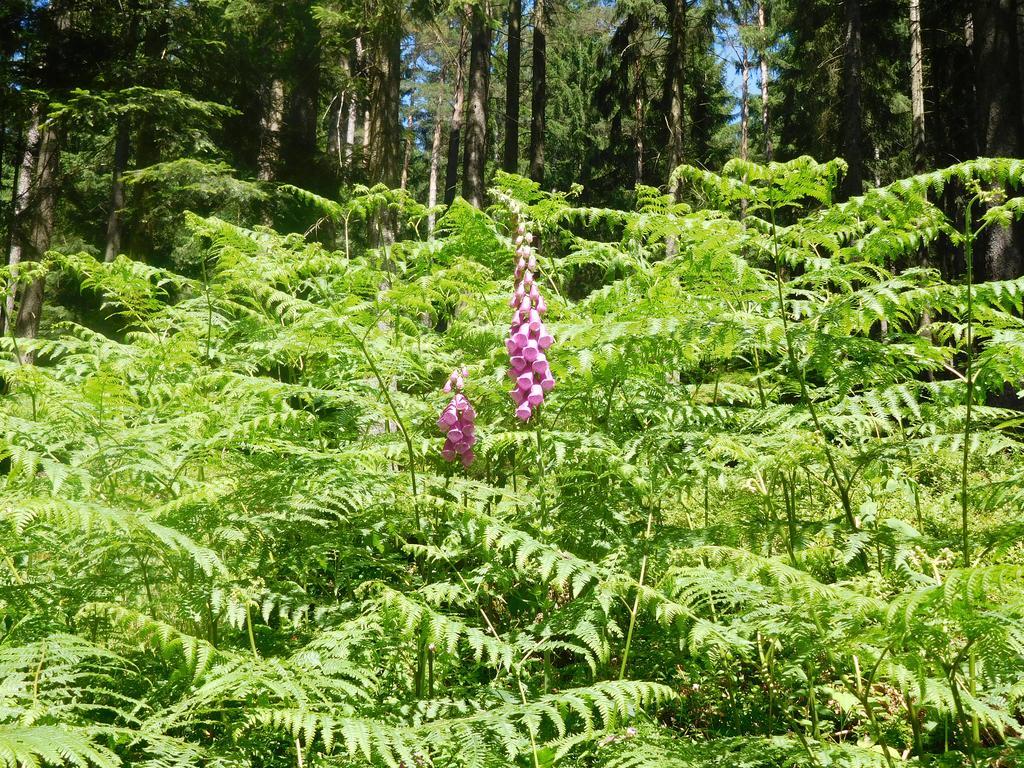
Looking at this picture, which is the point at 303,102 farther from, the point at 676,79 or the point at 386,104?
the point at 676,79

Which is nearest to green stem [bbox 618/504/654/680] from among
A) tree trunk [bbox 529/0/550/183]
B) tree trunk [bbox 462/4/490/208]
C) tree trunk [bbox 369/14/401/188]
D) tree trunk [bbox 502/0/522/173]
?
tree trunk [bbox 369/14/401/188]

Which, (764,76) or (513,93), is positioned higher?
(764,76)

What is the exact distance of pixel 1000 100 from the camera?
8.67 metres

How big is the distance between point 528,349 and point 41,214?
12.3 metres

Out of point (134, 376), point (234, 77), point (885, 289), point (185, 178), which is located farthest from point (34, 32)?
point (885, 289)

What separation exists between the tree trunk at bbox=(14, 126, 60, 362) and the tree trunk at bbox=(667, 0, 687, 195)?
11192 mm

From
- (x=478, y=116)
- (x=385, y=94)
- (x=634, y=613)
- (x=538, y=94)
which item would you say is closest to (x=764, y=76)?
(x=538, y=94)

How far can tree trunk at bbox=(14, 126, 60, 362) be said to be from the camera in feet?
37.7

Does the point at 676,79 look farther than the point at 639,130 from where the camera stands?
No

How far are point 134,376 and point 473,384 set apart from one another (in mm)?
2342

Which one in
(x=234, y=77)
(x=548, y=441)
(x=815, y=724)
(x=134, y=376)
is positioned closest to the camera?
(x=815, y=724)

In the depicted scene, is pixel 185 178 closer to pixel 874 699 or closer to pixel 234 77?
pixel 234 77

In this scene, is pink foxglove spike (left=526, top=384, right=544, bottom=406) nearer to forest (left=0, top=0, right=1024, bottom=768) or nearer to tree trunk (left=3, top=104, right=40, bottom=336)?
forest (left=0, top=0, right=1024, bottom=768)

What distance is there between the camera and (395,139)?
10.1m
